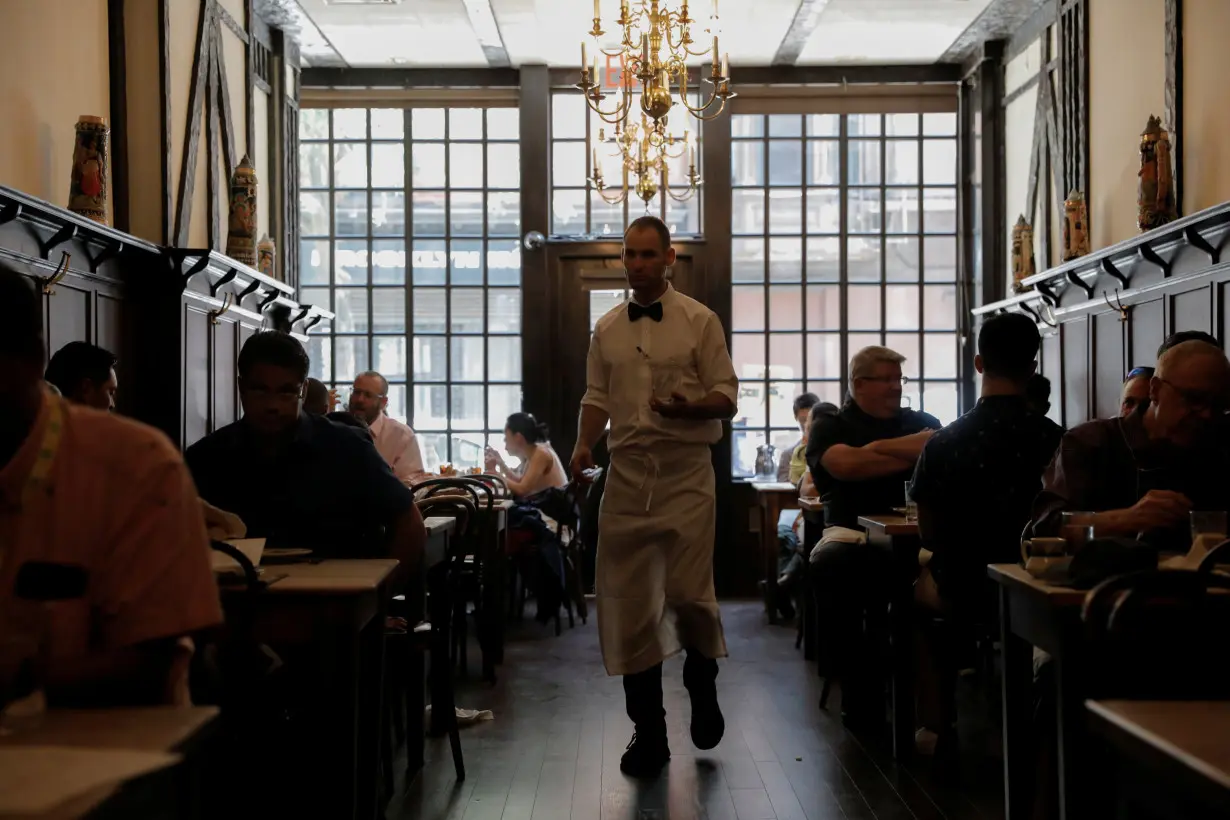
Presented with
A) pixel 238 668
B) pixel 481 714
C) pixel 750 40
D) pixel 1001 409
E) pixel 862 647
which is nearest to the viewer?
pixel 238 668

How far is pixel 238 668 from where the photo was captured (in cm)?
238

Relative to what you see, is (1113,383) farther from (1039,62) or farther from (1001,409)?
(1001,409)

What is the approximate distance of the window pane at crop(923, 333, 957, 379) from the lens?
9633mm

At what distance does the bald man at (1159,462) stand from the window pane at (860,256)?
261 inches

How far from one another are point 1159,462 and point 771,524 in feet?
16.5

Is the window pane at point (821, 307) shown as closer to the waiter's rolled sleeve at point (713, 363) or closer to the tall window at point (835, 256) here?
the tall window at point (835, 256)

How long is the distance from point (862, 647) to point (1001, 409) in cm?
128

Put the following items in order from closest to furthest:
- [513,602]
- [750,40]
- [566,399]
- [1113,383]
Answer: [1113,383] → [513,602] → [750,40] → [566,399]

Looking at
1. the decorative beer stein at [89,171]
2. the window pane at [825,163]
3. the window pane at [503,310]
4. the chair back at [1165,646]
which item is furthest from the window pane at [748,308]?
the chair back at [1165,646]

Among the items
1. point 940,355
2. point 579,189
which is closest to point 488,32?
point 579,189

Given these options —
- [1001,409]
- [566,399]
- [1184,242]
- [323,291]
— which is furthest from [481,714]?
[323,291]

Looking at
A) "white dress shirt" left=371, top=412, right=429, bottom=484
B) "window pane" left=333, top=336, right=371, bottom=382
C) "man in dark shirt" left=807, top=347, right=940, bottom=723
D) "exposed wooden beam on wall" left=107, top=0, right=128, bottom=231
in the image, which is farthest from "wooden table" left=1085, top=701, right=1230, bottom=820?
"window pane" left=333, top=336, right=371, bottom=382

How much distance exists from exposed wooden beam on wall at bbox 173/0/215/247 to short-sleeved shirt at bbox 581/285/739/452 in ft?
11.5

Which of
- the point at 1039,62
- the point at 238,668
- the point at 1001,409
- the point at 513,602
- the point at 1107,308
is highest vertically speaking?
the point at 1039,62
